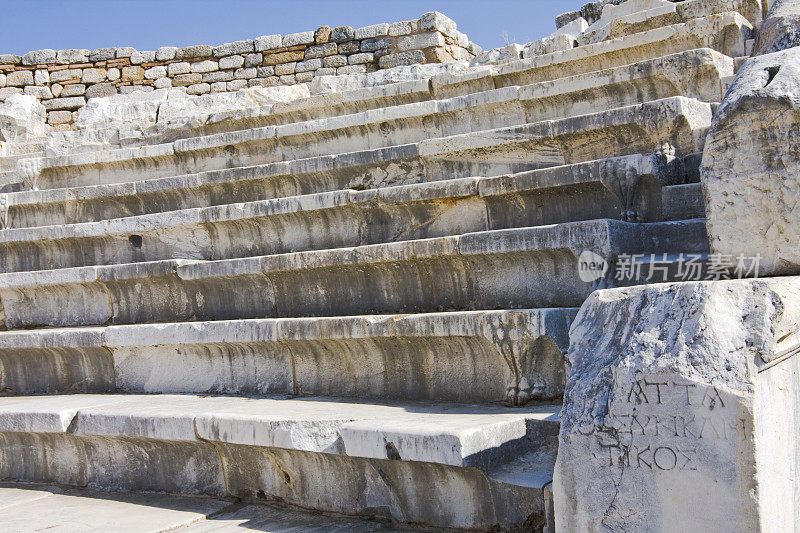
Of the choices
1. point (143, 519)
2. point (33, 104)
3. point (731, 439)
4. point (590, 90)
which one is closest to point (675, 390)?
point (731, 439)

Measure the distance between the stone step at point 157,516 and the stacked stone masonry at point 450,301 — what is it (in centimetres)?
8

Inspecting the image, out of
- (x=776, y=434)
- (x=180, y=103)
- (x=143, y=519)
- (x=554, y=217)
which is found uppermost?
(x=180, y=103)

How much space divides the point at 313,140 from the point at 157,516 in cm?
323

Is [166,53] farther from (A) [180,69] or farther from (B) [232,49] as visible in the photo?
(B) [232,49]

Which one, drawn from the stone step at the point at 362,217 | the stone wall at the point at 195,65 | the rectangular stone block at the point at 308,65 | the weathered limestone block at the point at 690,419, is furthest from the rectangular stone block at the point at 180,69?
the weathered limestone block at the point at 690,419

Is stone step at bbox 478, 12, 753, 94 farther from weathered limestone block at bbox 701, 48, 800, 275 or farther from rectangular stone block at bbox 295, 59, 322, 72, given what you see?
rectangular stone block at bbox 295, 59, 322, 72

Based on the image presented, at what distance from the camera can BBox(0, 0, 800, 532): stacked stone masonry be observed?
7.00ft

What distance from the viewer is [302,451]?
A: 308 centimetres

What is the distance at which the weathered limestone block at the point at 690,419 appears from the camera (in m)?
1.98

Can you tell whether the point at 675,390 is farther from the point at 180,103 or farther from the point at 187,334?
the point at 180,103

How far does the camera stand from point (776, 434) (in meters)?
2.04

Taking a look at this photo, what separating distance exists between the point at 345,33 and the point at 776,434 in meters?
9.57

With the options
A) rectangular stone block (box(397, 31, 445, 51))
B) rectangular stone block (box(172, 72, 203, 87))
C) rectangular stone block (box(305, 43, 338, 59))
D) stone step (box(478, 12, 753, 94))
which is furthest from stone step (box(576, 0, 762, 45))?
rectangular stone block (box(172, 72, 203, 87))

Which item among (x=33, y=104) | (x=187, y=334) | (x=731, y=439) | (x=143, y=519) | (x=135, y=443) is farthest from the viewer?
(x=33, y=104)
